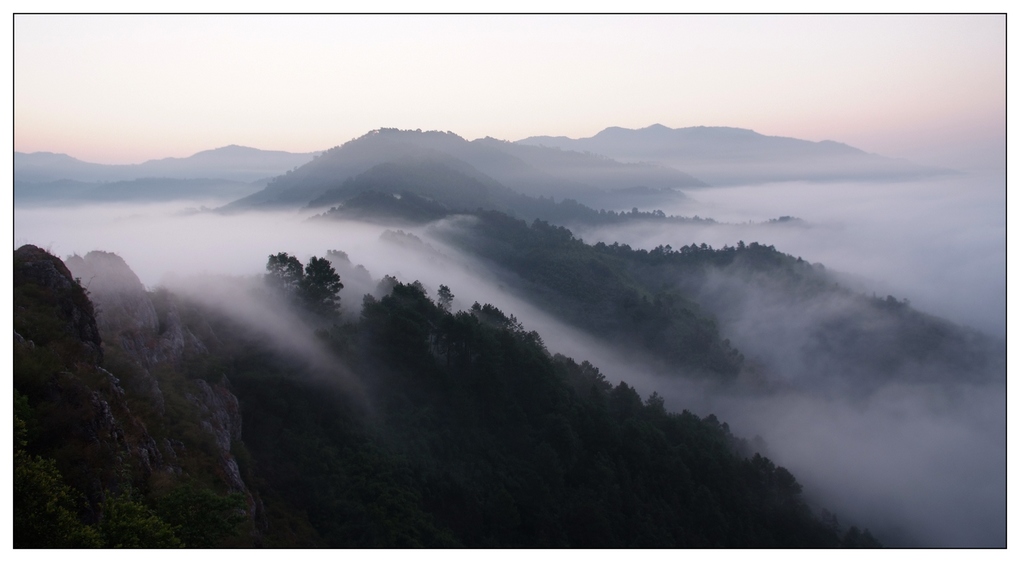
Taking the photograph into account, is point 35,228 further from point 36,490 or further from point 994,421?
point 994,421

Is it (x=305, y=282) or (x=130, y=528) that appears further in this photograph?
Result: (x=305, y=282)

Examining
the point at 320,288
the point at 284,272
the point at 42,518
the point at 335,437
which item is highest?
the point at 284,272

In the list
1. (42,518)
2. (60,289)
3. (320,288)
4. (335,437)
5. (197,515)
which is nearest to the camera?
(42,518)

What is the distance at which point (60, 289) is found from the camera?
19.0 metres

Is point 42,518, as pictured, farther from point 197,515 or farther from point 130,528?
point 197,515

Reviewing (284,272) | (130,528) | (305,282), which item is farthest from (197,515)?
(284,272)

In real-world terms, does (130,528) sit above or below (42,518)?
below

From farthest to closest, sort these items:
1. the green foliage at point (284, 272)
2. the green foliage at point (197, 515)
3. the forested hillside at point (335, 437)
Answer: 1. the green foliage at point (284, 272)
2. the forested hillside at point (335, 437)
3. the green foliage at point (197, 515)

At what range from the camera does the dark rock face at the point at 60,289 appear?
18.5m

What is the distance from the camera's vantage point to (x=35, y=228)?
22359 millimetres

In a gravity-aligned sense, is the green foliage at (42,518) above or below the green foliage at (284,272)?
below

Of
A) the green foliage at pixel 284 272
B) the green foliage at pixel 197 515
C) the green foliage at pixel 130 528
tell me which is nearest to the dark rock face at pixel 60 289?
the green foliage at pixel 197 515

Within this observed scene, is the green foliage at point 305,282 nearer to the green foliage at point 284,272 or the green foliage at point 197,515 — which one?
the green foliage at point 284,272

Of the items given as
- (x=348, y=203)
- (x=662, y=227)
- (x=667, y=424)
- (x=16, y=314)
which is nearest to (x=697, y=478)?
(x=667, y=424)
